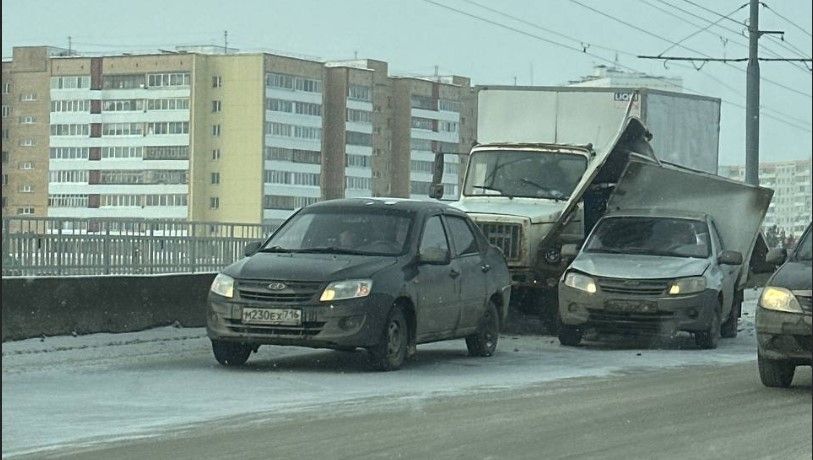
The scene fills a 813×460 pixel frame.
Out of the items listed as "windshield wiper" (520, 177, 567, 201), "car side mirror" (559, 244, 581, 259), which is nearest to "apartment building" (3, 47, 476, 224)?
"windshield wiper" (520, 177, 567, 201)

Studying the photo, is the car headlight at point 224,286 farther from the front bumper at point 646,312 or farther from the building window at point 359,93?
the building window at point 359,93

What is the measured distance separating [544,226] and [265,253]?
6.83 m

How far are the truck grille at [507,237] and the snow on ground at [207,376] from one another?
1.52 meters

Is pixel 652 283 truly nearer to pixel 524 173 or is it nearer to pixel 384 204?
pixel 384 204

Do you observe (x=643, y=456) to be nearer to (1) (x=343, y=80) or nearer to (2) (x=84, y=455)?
(2) (x=84, y=455)

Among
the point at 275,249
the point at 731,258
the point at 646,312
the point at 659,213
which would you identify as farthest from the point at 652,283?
the point at 275,249

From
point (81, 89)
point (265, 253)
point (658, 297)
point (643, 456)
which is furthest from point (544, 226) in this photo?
point (81, 89)

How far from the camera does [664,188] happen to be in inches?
837

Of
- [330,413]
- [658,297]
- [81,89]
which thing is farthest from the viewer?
[81,89]

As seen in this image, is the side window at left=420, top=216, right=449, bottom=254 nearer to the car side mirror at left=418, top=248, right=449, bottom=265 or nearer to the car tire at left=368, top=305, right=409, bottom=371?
the car side mirror at left=418, top=248, right=449, bottom=265

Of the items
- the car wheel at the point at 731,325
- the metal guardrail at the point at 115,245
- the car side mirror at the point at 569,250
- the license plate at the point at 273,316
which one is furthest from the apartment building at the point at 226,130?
the license plate at the point at 273,316

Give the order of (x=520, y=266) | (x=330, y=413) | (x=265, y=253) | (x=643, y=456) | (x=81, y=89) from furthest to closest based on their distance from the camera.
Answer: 1. (x=81, y=89)
2. (x=520, y=266)
3. (x=265, y=253)
4. (x=330, y=413)
5. (x=643, y=456)

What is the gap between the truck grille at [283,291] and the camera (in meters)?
13.8

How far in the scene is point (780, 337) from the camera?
38.8 feet
